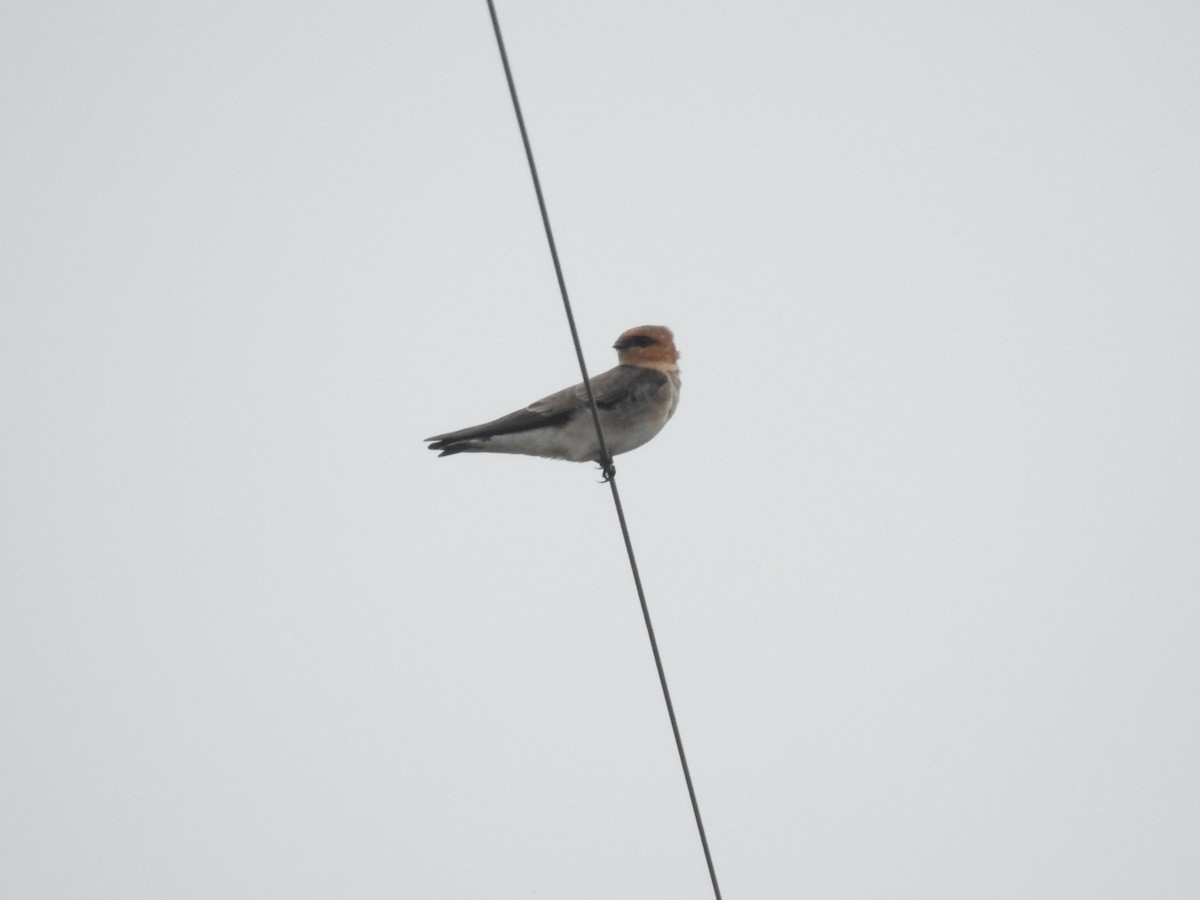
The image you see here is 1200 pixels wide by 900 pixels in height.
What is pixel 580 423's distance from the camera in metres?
7.73

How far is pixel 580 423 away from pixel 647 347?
1.09m

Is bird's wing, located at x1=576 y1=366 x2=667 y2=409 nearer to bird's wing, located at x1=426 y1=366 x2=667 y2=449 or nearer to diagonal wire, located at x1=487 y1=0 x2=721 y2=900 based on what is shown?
bird's wing, located at x1=426 y1=366 x2=667 y2=449

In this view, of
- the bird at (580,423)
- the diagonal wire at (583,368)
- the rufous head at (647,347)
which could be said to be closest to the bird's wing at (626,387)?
the bird at (580,423)

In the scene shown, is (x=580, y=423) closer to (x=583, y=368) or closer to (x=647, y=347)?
(x=647, y=347)

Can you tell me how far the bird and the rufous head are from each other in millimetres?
215

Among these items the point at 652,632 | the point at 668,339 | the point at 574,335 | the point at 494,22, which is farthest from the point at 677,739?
the point at 668,339

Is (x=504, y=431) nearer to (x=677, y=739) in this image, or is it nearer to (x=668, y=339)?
(x=668, y=339)

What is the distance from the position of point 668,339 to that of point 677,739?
4.61 metres

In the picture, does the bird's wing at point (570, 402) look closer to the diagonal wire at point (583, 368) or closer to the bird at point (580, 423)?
the bird at point (580, 423)

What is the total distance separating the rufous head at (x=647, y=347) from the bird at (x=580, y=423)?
215 millimetres

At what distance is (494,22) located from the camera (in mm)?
3844

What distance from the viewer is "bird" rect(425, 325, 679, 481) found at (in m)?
7.63

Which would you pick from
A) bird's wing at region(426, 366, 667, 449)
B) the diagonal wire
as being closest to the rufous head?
bird's wing at region(426, 366, 667, 449)

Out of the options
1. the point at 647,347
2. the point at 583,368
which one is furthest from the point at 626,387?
the point at 583,368
